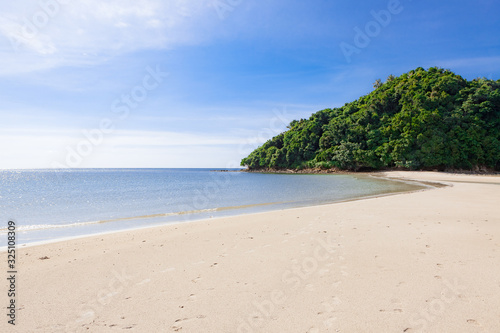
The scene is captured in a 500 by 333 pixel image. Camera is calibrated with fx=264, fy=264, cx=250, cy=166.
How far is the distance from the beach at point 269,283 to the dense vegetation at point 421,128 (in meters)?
65.5

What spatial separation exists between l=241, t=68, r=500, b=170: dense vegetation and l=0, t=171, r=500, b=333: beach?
6552 centimetres

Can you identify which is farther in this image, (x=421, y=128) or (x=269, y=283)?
(x=421, y=128)

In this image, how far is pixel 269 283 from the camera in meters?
4.57

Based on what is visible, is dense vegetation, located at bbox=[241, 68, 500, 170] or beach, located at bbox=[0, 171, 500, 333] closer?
beach, located at bbox=[0, 171, 500, 333]

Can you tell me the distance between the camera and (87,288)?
4.60m

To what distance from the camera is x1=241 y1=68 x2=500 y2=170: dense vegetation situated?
6144cm

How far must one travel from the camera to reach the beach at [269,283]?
3.41 meters

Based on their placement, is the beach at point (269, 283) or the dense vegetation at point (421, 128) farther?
the dense vegetation at point (421, 128)

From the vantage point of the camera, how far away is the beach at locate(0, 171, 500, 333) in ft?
11.2

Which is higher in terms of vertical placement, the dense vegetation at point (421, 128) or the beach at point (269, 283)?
the dense vegetation at point (421, 128)

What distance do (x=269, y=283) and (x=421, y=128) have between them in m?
74.1

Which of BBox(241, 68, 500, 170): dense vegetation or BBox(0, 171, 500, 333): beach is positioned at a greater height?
BBox(241, 68, 500, 170): dense vegetation

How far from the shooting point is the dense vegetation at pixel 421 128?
6144cm

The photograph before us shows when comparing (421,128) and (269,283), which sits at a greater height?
(421,128)
